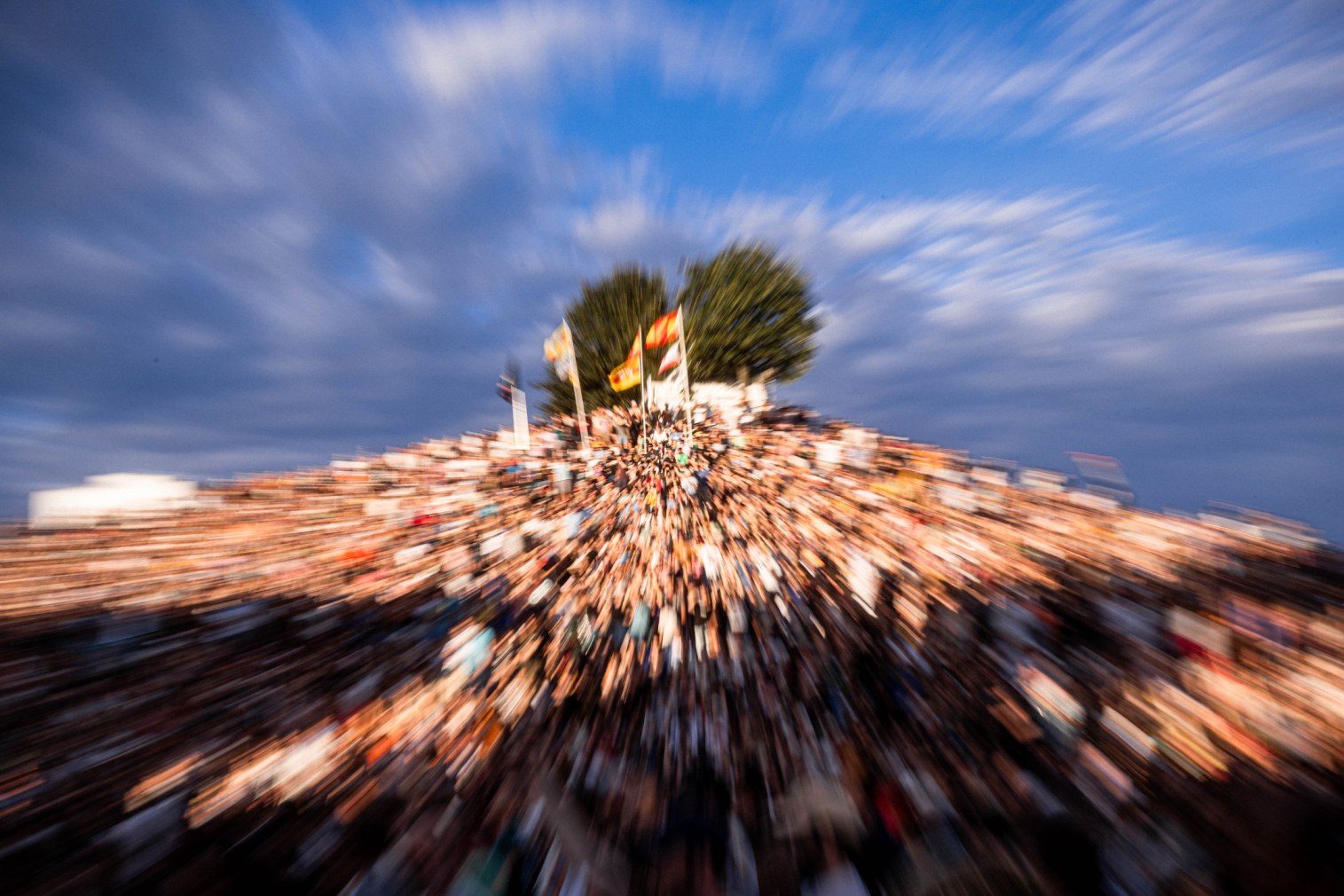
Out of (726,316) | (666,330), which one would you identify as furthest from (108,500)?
Result: (726,316)

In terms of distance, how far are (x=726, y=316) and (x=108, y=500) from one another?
15734 millimetres

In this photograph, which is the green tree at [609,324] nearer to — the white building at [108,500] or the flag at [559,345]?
the flag at [559,345]

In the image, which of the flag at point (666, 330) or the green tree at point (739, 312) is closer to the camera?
the flag at point (666, 330)

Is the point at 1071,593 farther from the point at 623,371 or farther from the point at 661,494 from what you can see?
the point at 623,371

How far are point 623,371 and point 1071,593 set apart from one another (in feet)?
29.5

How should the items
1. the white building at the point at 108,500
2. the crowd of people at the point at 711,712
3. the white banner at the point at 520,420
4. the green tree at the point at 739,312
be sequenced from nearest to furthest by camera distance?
the crowd of people at the point at 711,712 < the white building at the point at 108,500 < the white banner at the point at 520,420 < the green tree at the point at 739,312

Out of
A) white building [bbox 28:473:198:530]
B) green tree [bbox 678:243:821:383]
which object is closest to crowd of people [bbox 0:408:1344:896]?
white building [bbox 28:473:198:530]

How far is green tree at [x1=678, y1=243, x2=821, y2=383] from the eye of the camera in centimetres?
1680

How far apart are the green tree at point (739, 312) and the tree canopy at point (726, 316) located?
0.03 m

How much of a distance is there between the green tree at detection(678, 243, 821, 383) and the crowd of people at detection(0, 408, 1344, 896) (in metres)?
11.7

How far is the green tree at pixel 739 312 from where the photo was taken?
661 inches

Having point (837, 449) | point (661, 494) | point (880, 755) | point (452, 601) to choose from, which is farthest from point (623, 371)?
point (880, 755)

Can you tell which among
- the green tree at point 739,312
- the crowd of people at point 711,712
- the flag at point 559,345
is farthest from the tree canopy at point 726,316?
the crowd of people at point 711,712

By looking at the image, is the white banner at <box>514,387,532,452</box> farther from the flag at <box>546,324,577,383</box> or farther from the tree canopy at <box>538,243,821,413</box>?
the tree canopy at <box>538,243,821,413</box>
